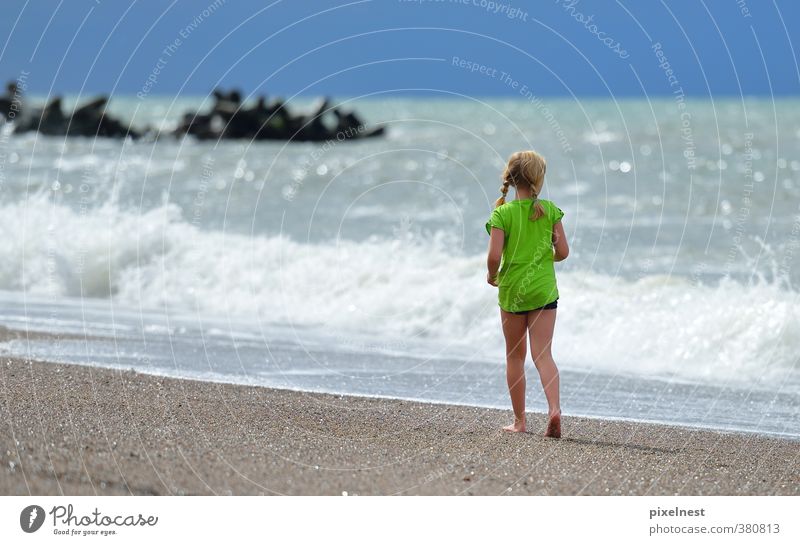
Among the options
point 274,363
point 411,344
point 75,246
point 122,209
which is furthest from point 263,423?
point 122,209

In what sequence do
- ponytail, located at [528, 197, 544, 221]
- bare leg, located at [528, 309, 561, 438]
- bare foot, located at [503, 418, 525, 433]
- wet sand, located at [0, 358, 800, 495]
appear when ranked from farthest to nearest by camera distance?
bare foot, located at [503, 418, 525, 433] < bare leg, located at [528, 309, 561, 438] < ponytail, located at [528, 197, 544, 221] < wet sand, located at [0, 358, 800, 495]

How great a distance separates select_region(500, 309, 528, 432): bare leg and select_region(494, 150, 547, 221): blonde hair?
0.67m

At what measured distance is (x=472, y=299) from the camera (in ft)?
40.3

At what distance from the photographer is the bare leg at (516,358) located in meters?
6.80

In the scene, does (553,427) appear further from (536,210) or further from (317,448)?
(317,448)

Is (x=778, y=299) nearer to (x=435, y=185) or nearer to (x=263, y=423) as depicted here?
(x=263, y=423)

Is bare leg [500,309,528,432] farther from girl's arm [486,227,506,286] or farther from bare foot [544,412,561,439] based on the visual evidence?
girl's arm [486,227,506,286]

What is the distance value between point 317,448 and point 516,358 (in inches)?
58.8

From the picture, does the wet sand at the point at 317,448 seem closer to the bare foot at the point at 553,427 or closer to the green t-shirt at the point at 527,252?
the bare foot at the point at 553,427

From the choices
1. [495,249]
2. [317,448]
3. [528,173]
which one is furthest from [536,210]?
[317,448]

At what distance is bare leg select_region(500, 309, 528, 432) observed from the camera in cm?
680

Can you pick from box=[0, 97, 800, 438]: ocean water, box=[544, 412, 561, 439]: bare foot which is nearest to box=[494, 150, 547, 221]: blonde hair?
box=[0, 97, 800, 438]: ocean water

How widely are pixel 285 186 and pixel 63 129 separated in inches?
1240
